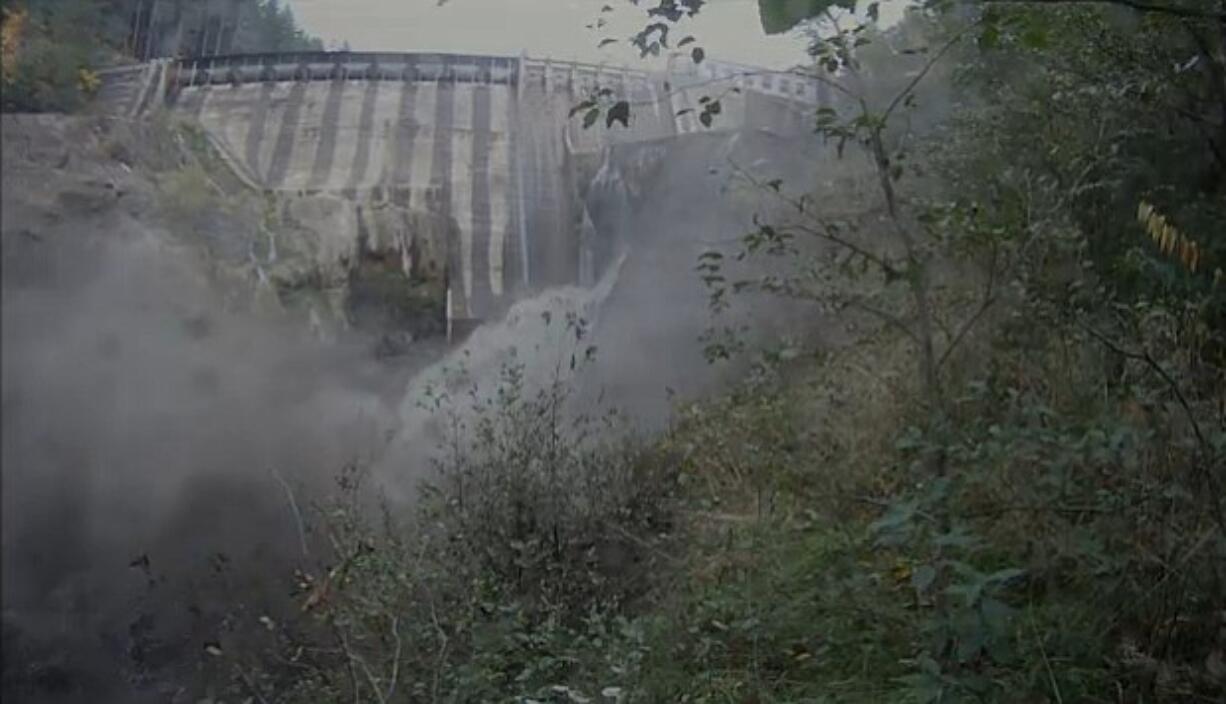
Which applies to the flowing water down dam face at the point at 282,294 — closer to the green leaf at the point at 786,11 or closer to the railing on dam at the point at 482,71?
the railing on dam at the point at 482,71

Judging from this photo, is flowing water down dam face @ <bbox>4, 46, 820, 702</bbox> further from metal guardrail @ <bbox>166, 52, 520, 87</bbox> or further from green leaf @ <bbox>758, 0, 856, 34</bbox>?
green leaf @ <bbox>758, 0, 856, 34</bbox>

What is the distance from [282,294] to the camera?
2.58m

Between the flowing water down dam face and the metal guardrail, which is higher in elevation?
the metal guardrail

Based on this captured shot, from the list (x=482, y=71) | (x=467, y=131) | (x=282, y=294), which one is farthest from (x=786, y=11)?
(x=467, y=131)

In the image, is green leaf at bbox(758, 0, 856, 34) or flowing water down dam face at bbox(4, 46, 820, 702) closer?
green leaf at bbox(758, 0, 856, 34)

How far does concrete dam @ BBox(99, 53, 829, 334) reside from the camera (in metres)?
2.68

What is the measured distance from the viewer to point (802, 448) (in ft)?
9.05

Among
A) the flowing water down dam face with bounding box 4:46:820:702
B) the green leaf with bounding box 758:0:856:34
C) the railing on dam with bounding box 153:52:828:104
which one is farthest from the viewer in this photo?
the railing on dam with bounding box 153:52:828:104

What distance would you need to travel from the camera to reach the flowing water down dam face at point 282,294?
1711 mm

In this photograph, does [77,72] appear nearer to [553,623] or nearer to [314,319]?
[314,319]

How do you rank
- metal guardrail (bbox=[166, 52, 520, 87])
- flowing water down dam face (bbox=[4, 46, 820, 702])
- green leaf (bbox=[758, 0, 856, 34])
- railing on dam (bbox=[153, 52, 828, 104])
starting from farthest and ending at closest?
1. railing on dam (bbox=[153, 52, 828, 104])
2. metal guardrail (bbox=[166, 52, 520, 87])
3. flowing water down dam face (bbox=[4, 46, 820, 702])
4. green leaf (bbox=[758, 0, 856, 34])

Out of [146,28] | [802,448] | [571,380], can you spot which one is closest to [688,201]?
[571,380]

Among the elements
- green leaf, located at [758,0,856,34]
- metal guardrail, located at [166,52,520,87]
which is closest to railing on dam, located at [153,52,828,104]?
metal guardrail, located at [166,52,520,87]

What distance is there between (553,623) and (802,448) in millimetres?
895
